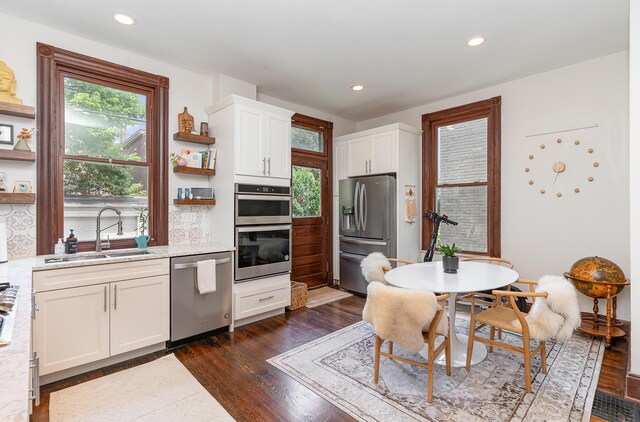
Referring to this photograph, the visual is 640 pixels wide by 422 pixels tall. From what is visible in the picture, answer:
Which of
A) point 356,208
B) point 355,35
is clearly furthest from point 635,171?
point 356,208

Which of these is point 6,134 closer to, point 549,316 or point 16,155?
point 16,155

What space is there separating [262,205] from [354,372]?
78.5 inches

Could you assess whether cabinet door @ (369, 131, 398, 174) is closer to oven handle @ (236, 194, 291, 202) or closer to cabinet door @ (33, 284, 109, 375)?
oven handle @ (236, 194, 291, 202)

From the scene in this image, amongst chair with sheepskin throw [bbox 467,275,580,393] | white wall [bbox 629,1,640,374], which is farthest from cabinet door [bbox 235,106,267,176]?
white wall [bbox 629,1,640,374]

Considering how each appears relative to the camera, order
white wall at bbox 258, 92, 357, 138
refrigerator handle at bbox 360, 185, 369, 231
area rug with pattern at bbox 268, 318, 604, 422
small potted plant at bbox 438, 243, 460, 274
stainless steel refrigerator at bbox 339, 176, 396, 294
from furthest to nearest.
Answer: refrigerator handle at bbox 360, 185, 369, 231, white wall at bbox 258, 92, 357, 138, stainless steel refrigerator at bbox 339, 176, 396, 294, small potted plant at bbox 438, 243, 460, 274, area rug with pattern at bbox 268, 318, 604, 422

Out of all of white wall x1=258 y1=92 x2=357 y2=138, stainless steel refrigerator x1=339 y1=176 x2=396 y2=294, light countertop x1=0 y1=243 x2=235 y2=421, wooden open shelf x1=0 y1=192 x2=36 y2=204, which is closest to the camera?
light countertop x1=0 y1=243 x2=235 y2=421

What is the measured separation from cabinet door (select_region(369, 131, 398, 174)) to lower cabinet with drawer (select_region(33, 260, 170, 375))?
3.14m

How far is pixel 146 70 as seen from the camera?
3.37m

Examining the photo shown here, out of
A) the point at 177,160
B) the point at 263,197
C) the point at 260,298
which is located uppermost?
the point at 177,160

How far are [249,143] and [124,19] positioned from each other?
4.92 feet

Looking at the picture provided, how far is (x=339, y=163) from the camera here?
5227 mm

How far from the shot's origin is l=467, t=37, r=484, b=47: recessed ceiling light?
296 cm

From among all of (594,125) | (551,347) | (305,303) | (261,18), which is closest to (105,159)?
(261,18)

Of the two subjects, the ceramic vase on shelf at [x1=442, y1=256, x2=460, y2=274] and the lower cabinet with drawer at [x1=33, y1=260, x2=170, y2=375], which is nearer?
the lower cabinet with drawer at [x1=33, y1=260, x2=170, y2=375]
